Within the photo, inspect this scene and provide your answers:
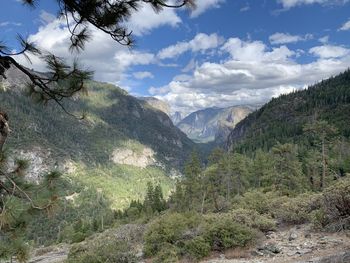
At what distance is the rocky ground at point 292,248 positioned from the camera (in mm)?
13859

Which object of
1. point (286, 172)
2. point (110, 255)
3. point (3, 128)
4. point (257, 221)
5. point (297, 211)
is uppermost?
point (3, 128)

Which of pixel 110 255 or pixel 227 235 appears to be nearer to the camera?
pixel 110 255

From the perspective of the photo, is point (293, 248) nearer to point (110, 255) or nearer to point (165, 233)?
point (165, 233)

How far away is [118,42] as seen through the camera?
5.85 metres

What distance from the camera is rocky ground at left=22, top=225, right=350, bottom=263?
546 inches

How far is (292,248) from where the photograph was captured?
15484 millimetres

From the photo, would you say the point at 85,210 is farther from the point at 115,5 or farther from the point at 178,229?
the point at 115,5

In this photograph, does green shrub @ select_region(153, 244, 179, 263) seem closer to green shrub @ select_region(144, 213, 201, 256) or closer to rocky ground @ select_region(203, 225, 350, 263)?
green shrub @ select_region(144, 213, 201, 256)

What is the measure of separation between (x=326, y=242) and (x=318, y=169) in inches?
1575

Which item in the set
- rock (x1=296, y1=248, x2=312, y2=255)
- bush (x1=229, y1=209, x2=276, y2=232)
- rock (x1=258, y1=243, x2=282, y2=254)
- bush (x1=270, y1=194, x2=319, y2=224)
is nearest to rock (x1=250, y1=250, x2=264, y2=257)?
rock (x1=258, y1=243, x2=282, y2=254)

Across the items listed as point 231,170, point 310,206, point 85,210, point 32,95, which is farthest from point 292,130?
point 32,95

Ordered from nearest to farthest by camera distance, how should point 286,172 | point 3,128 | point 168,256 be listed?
point 3,128
point 168,256
point 286,172

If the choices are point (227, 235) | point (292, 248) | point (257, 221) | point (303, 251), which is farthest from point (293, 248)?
point (257, 221)

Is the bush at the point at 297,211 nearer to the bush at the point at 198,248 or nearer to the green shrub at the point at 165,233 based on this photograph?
the green shrub at the point at 165,233
